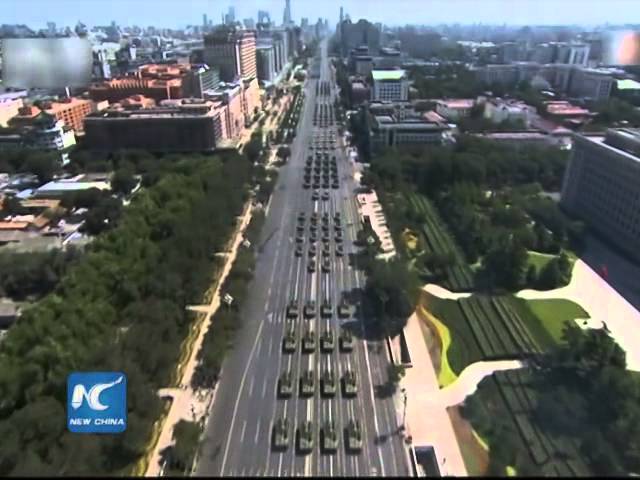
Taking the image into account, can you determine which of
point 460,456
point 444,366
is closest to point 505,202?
point 444,366

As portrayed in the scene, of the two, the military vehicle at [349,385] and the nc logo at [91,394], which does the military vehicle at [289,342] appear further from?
the nc logo at [91,394]

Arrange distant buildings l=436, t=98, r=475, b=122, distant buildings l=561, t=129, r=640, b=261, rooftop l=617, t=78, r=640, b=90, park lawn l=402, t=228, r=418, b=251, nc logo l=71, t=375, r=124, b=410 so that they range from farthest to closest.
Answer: rooftop l=617, t=78, r=640, b=90, distant buildings l=436, t=98, r=475, b=122, park lawn l=402, t=228, r=418, b=251, distant buildings l=561, t=129, r=640, b=261, nc logo l=71, t=375, r=124, b=410

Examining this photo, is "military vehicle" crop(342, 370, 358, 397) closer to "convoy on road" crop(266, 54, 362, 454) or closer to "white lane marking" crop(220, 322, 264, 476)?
"convoy on road" crop(266, 54, 362, 454)

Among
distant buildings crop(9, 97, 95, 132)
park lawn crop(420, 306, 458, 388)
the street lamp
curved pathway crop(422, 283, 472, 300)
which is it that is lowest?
curved pathway crop(422, 283, 472, 300)

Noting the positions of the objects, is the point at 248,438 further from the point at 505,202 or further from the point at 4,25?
the point at 4,25

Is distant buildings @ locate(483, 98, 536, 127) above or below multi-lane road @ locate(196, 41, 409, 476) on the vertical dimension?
above

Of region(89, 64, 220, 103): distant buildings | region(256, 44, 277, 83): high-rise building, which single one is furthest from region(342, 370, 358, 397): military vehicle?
region(256, 44, 277, 83): high-rise building

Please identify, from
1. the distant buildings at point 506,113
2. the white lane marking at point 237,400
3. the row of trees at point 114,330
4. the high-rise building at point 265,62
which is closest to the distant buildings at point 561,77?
the distant buildings at point 506,113

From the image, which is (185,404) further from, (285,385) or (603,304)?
(603,304)
